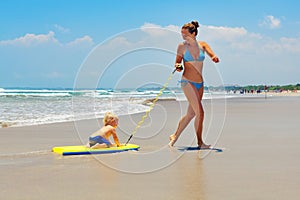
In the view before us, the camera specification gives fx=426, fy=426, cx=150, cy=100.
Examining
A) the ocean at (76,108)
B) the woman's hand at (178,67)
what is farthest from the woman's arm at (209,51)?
the ocean at (76,108)

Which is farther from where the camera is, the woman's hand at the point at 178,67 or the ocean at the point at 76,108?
the ocean at the point at 76,108

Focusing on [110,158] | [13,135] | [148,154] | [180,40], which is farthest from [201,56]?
[13,135]

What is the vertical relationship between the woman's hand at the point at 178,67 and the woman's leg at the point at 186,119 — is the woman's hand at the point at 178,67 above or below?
above

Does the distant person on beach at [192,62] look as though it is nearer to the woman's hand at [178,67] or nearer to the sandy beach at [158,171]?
the woman's hand at [178,67]

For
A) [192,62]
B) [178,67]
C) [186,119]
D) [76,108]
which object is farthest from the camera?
[76,108]

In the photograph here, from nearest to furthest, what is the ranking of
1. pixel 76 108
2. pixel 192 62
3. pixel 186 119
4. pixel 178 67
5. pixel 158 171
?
1. pixel 158 171
2. pixel 178 67
3. pixel 192 62
4. pixel 186 119
5. pixel 76 108

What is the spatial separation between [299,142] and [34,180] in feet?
16.3

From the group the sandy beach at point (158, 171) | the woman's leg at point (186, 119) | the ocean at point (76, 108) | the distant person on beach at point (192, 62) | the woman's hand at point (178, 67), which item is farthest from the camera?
the ocean at point (76, 108)

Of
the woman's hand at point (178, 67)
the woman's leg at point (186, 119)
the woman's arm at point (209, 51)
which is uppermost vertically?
the woman's arm at point (209, 51)

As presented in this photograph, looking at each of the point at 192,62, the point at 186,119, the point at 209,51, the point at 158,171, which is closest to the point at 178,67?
the point at 192,62

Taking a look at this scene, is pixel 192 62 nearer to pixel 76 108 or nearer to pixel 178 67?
pixel 178 67

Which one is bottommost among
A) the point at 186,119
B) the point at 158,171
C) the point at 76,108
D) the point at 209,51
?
the point at 158,171

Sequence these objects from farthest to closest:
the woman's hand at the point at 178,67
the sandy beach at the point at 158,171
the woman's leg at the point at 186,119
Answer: the woman's leg at the point at 186,119 → the woman's hand at the point at 178,67 → the sandy beach at the point at 158,171

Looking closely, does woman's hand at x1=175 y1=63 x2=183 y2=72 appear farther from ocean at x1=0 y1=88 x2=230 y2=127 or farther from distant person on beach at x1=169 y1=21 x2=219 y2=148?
ocean at x1=0 y1=88 x2=230 y2=127
